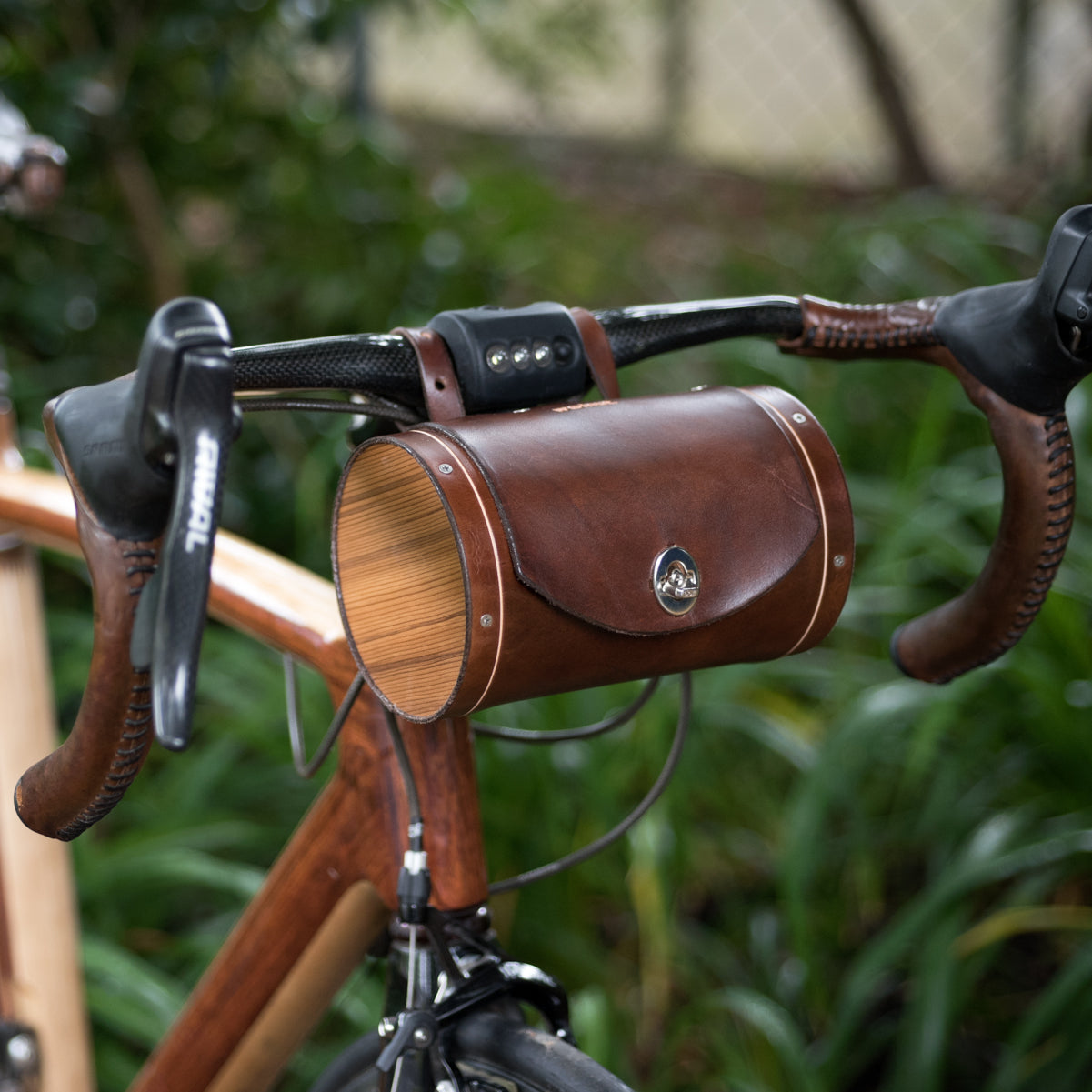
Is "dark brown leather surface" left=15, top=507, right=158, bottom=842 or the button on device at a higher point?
the button on device

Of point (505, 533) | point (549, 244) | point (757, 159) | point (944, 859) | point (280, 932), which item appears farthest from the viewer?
point (757, 159)

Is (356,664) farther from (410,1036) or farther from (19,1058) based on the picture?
(19,1058)

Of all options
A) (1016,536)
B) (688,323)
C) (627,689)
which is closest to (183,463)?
(688,323)

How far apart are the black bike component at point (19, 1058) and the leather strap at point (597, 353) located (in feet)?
2.37

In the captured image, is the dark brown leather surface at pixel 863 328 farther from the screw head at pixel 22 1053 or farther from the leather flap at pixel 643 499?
the screw head at pixel 22 1053

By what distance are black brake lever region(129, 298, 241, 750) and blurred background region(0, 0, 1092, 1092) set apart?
76 cm

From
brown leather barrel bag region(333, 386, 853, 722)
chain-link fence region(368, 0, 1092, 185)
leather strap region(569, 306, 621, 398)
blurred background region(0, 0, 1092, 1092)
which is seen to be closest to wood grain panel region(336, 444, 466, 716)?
brown leather barrel bag region(333, 386, 853, 722)

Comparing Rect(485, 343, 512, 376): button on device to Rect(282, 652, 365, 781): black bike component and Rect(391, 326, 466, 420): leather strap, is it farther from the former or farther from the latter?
Rect(282, 652, 365, 781): black bike component

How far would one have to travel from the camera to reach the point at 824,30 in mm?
3449

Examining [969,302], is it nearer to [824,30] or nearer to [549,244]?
[549,244]

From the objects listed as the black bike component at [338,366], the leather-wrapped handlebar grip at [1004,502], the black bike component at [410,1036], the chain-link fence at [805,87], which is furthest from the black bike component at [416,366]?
the chain-link fence at [805,87]

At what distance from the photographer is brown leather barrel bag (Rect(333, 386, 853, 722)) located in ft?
1.32

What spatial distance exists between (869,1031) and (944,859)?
0.19 meters

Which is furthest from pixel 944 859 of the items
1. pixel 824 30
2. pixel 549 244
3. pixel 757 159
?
pixel 824 30
